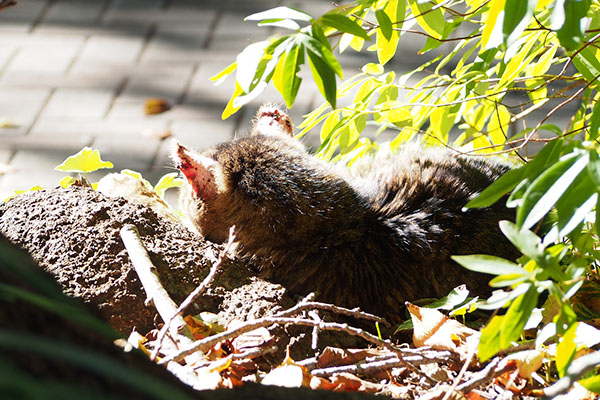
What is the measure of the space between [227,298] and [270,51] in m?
0.78

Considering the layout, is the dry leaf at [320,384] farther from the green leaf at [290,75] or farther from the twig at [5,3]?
the twig at [5,3]

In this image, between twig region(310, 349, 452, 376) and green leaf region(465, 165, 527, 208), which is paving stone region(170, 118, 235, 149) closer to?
twig region(310, 349, 452, 376)

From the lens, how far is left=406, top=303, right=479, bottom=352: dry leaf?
1.73 metres

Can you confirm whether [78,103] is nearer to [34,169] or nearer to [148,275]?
[34,169]

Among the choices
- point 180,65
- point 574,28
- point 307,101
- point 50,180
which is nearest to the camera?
point 574,28

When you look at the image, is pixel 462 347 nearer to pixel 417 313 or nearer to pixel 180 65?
pixel 417 313

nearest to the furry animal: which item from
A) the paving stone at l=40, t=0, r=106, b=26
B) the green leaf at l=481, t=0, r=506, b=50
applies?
the green leaf at l=481, t=0, r=506, b=50

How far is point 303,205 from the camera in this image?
201 cm

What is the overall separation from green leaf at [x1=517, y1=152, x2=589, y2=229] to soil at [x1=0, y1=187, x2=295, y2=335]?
872 millimetres

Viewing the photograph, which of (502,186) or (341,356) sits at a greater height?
(502,186)

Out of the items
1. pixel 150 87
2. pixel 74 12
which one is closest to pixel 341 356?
pixel 150 87

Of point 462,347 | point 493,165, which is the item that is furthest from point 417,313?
point 493,165

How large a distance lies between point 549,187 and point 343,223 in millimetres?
912

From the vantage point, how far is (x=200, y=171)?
2.09 metres
